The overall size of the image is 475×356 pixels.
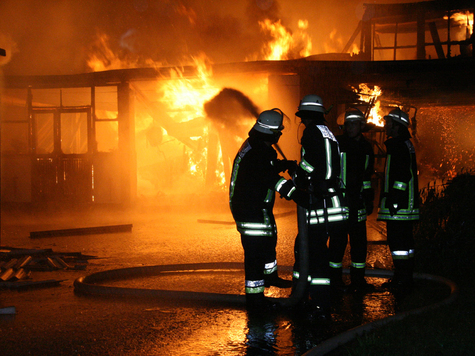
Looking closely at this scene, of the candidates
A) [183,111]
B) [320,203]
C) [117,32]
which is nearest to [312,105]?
[320,203]

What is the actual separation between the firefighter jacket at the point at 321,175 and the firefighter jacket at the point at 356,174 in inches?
35.5

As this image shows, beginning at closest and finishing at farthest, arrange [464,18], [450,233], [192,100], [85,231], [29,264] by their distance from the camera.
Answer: [450,233] < [29,264] < [85,231] < [192,100] < [464,18]

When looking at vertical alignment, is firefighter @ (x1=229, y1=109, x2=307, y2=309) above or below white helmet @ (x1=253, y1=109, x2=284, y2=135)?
below

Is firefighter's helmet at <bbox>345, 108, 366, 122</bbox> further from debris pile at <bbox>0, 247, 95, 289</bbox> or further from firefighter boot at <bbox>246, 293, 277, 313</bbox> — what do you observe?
debris pile at <bbox>0, 247, 95, 289</bbox>

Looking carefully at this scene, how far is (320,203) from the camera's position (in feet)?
14.2

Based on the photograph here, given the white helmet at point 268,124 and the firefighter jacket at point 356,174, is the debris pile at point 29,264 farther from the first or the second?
the firefighter jacket at point 356,174

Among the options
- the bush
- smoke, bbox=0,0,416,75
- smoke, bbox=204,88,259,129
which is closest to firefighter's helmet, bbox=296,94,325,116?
the bush

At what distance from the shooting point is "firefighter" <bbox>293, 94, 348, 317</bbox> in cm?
427

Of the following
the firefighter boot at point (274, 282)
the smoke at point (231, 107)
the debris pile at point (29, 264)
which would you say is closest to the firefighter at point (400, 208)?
the firefighter boot at point (274, 282)

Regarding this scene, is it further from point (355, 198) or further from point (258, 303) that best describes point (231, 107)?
point (258, 303)

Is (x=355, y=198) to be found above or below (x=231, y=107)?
below

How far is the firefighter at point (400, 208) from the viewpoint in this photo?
5.23 meters

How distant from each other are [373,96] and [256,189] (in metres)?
11.6

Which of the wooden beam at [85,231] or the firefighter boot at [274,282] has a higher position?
the firefighter boot at [274,282]
